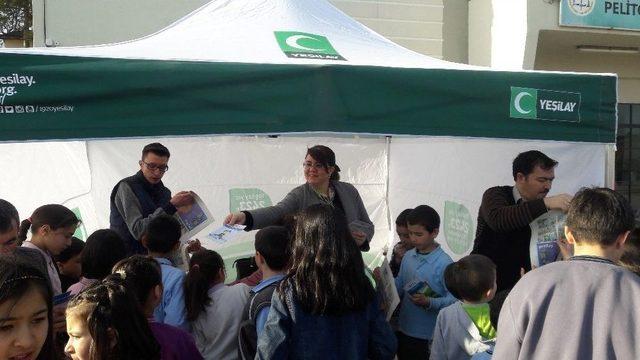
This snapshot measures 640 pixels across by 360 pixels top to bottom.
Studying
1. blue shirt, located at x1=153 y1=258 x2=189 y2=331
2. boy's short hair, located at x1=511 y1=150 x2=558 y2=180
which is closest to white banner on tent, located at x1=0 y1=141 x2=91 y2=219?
blue shirt, located at x1=153 y1=258 x2=189 y2=331

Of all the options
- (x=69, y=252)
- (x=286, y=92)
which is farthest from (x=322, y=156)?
(x=69, y=252)

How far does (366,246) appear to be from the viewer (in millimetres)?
4172

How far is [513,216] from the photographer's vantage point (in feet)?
11.8

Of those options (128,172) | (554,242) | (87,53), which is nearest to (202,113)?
(87,53)

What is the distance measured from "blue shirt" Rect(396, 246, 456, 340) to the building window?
8.53m

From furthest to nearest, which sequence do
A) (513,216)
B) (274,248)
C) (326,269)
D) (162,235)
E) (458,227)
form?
1. (458,227)
2. (513,216)
3. (162,235)
4. (274,248)
5. (326,269)

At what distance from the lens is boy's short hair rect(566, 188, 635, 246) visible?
2.10 metres

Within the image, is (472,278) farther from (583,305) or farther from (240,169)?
(240,169)

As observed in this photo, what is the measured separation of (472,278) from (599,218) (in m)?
1.04

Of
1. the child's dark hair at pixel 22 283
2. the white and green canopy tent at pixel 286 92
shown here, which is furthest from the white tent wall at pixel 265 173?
the child's dark hair at pixel 22 283

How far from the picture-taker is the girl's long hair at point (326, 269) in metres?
2.48

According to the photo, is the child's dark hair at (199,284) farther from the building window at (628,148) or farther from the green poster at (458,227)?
the building window at (628,148)

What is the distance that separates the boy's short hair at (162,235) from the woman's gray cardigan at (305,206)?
2.05ft

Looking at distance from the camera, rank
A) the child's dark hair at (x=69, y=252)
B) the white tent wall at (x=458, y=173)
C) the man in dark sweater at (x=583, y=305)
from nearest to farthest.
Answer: the man in dark sweater at (x=583, y=305) < the child's dark hair at (x=69, y=252) < the white tent wall at (x=458, y=173)
